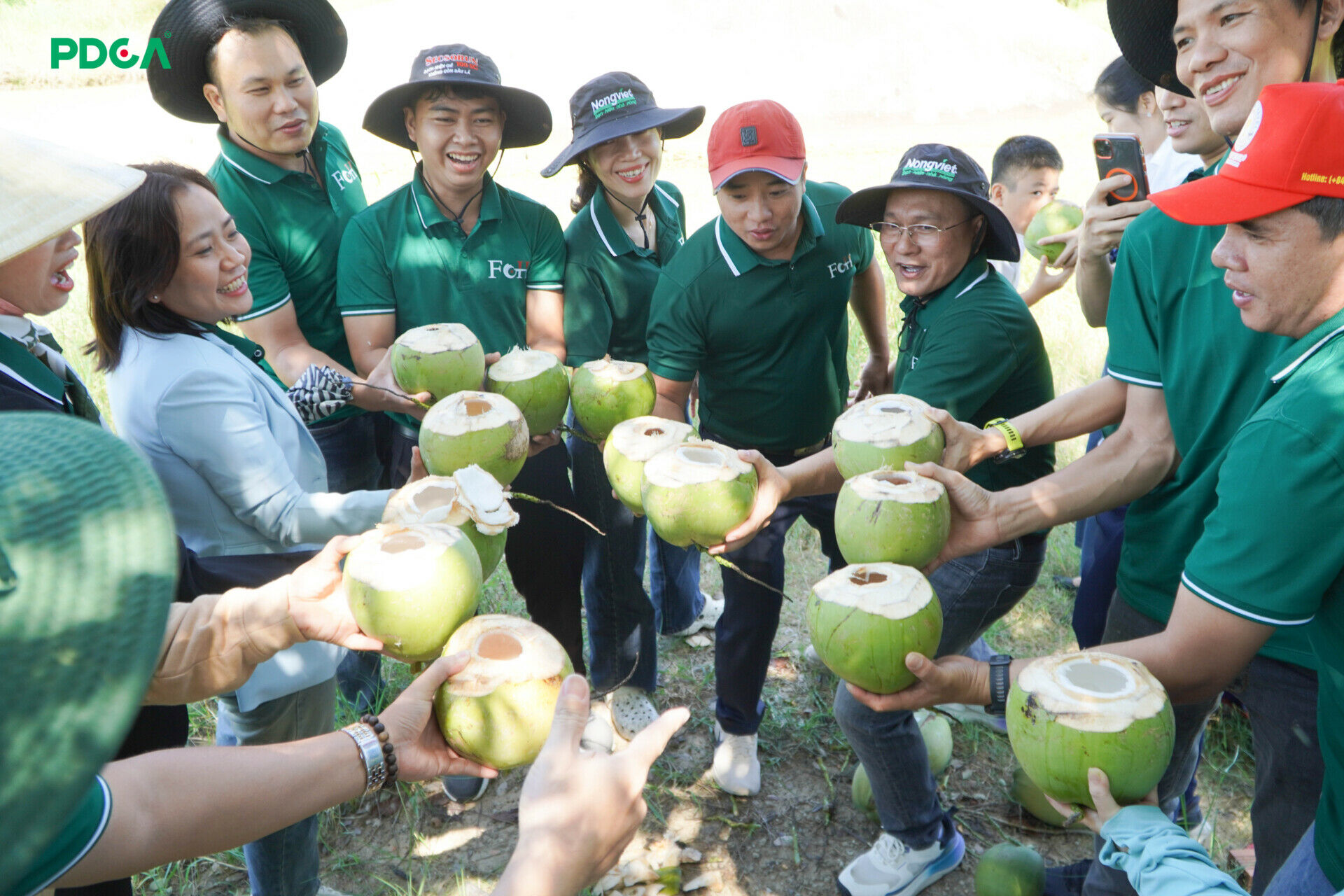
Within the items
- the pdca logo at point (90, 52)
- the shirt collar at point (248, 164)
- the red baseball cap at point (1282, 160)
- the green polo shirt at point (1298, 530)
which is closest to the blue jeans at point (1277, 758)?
the green polo shirt at point (1298, 530)

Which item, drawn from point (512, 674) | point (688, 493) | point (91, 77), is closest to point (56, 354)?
point (512, 674)

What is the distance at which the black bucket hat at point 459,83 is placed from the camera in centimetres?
306

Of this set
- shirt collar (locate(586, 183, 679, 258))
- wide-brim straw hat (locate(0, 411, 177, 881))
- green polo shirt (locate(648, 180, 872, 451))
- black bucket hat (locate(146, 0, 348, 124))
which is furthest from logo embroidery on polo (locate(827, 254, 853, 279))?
wide-brim straw hat (locate(0, 411, 177, 881))

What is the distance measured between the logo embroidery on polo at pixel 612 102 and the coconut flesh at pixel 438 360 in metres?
1.18

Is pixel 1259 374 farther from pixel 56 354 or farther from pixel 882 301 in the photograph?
pixel 56 354

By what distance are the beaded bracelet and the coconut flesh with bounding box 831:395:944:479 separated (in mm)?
1268

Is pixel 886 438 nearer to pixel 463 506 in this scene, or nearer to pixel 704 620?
pixel 463 506

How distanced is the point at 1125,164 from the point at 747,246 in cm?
133

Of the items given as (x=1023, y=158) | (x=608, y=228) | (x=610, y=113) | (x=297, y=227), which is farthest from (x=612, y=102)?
(x=1023, y=158)

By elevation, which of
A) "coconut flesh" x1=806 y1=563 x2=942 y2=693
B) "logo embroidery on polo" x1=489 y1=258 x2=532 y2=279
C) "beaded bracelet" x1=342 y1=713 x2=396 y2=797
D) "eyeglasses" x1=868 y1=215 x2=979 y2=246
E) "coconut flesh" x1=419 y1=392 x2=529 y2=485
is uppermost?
"eyeglasses" x1=868 y1=215 x2=979 y2=246

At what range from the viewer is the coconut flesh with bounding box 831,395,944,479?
2223 millimetres

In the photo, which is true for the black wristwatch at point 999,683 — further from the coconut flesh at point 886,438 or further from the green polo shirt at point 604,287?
the green polo shirt at point 604,287

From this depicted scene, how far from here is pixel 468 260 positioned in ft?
10.4

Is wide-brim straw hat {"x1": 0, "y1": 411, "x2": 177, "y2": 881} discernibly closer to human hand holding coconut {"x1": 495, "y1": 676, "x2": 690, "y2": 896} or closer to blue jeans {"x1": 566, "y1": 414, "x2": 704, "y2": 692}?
human hand holding coconut {"x1": 495, "y1": 676, "x2": 690, "y2": 896}
